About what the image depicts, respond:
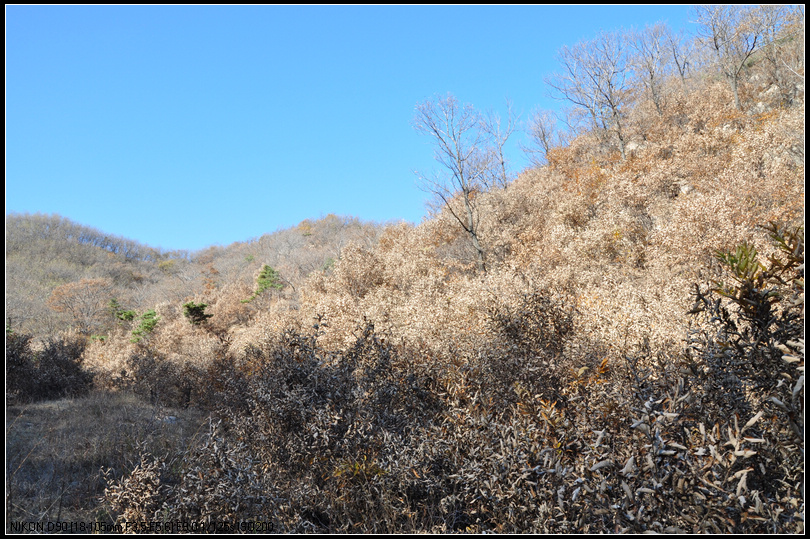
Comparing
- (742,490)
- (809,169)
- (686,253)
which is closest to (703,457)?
(742,490)

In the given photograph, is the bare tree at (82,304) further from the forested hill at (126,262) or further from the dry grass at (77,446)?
the dry grass at (77,446)

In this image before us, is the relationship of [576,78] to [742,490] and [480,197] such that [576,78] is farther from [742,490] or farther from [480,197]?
[742,490]

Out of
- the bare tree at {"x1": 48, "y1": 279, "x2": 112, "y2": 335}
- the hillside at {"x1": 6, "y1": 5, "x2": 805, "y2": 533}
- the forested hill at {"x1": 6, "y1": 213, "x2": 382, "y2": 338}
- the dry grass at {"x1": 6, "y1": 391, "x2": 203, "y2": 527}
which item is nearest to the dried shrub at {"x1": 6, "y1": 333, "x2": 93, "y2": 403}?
the hillside at {"x1": 6, "y1": 5, "x2": 805, "y2": 533}

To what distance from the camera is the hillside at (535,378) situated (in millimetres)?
2914

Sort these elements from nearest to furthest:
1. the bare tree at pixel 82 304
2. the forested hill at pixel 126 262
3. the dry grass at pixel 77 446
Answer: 1. the dry grass at pixel 77 446
2. the bare tree at pixel 82 304
3. the forested hill at pixel 126 262

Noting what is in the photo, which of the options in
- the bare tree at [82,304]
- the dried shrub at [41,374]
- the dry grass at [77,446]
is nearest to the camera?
the dry grass at [77,446]

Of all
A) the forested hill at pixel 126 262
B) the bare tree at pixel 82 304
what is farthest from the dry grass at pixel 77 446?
the bare tree at pixel 82 304

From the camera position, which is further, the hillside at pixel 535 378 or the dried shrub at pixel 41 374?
the dried shrub at pixel 41 374

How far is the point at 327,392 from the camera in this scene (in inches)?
211

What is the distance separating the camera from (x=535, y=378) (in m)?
5.56

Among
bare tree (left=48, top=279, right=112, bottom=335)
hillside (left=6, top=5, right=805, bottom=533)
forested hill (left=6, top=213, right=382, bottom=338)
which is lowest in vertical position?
hillside (left=6, top=5, right=805, bottom=533)

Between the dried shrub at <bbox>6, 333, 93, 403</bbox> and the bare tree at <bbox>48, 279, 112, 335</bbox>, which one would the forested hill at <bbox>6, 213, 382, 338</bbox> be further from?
the dried shrub at <bbox>6, 333, 93, 403</bbox>

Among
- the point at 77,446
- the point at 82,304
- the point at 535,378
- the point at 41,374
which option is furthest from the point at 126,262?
the point at 535,378

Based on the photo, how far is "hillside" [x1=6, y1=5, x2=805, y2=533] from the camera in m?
2.91
